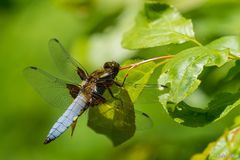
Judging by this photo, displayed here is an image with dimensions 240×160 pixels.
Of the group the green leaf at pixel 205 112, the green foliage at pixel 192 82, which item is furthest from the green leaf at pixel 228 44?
the green leaf at pixel 205 112

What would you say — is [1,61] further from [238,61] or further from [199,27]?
[238,61]

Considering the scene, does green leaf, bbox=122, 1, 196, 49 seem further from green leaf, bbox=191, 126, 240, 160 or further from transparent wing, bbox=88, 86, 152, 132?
green leaf, bbox=191, 126, 240, 160

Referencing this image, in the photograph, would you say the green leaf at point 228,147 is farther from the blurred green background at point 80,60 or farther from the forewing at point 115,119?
the blurred green background at point 80,60

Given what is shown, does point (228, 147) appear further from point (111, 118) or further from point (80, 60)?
point (80, 60)

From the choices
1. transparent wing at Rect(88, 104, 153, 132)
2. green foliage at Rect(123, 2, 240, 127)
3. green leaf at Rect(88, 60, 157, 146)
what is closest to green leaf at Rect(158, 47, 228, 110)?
green foliage at Rect(123, 2, 240, 127)

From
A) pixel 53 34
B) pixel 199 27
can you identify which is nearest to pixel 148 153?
pixel 199 27

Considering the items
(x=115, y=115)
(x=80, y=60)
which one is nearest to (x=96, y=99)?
(x=115, y=115)
